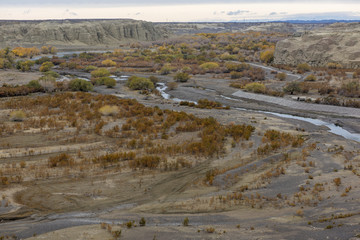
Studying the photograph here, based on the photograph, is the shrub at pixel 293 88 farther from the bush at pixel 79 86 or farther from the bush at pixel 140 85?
the bush at pixel 79 86

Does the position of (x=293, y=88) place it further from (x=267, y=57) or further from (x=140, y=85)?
(x=267, y=57)

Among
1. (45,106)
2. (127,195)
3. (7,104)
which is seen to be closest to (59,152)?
(127,195)

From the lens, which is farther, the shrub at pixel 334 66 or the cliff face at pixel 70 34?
the cliff face at pixel 70 34

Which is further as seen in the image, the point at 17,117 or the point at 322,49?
the point at 322,49

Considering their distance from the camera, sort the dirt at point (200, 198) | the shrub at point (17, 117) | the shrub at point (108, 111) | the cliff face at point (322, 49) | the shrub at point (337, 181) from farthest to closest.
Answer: the cliff face at point (322, 49)
the shrub at point (108, 111)
the shrub at point (17, 117)
the shrub at point (337, 181)
the dirt at point (200, 198)

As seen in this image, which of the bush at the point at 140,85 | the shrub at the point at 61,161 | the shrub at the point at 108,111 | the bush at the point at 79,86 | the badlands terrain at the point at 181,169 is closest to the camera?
the badlands terrain at the point at 181,169

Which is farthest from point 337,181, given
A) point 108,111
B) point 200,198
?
point 108,111

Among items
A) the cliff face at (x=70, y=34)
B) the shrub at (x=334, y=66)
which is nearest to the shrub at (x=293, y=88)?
the shrub at (x=334, y=66)

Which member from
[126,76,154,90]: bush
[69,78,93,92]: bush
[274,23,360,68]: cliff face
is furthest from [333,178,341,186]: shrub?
[274,23,360,68]: cliff face

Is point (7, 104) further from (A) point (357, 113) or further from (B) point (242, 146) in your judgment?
(A) point (357, 113)
